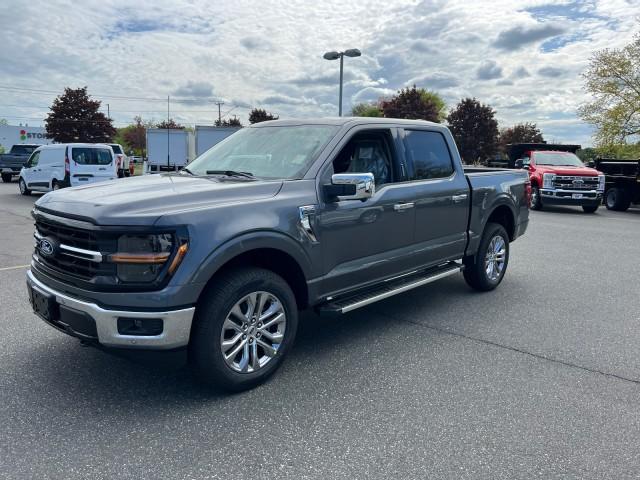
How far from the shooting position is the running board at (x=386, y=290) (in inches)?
157

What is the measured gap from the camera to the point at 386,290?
4.50 m

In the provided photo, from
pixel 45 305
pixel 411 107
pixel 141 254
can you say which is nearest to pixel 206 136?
pixel 45 305

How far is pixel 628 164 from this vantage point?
17281mm

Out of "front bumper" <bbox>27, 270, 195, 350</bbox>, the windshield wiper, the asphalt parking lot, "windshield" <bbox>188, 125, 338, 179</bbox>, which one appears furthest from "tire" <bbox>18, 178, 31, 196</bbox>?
"front bumper" <bbox>27, 270, 195, 350</bbox>

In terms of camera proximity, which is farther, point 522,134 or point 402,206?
point 522,134

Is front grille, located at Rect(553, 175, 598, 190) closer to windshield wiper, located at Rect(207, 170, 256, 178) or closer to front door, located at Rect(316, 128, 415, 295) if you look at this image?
front door, located at Rect(316, 128, 415, 295)

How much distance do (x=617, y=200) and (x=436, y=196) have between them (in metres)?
15.4

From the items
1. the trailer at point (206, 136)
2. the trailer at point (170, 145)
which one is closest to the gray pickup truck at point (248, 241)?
the trailer at point (206, 136)

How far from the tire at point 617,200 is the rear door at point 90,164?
1671cm

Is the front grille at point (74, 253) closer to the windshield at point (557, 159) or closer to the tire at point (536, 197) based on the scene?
the tire at point (536, 197)

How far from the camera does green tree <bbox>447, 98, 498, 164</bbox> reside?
48.3 metres

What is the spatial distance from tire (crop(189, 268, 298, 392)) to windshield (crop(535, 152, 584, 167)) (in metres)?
15.7

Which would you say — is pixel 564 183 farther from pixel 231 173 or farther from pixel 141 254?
pixel 141 254

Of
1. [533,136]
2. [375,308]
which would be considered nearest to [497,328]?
[375,308]
